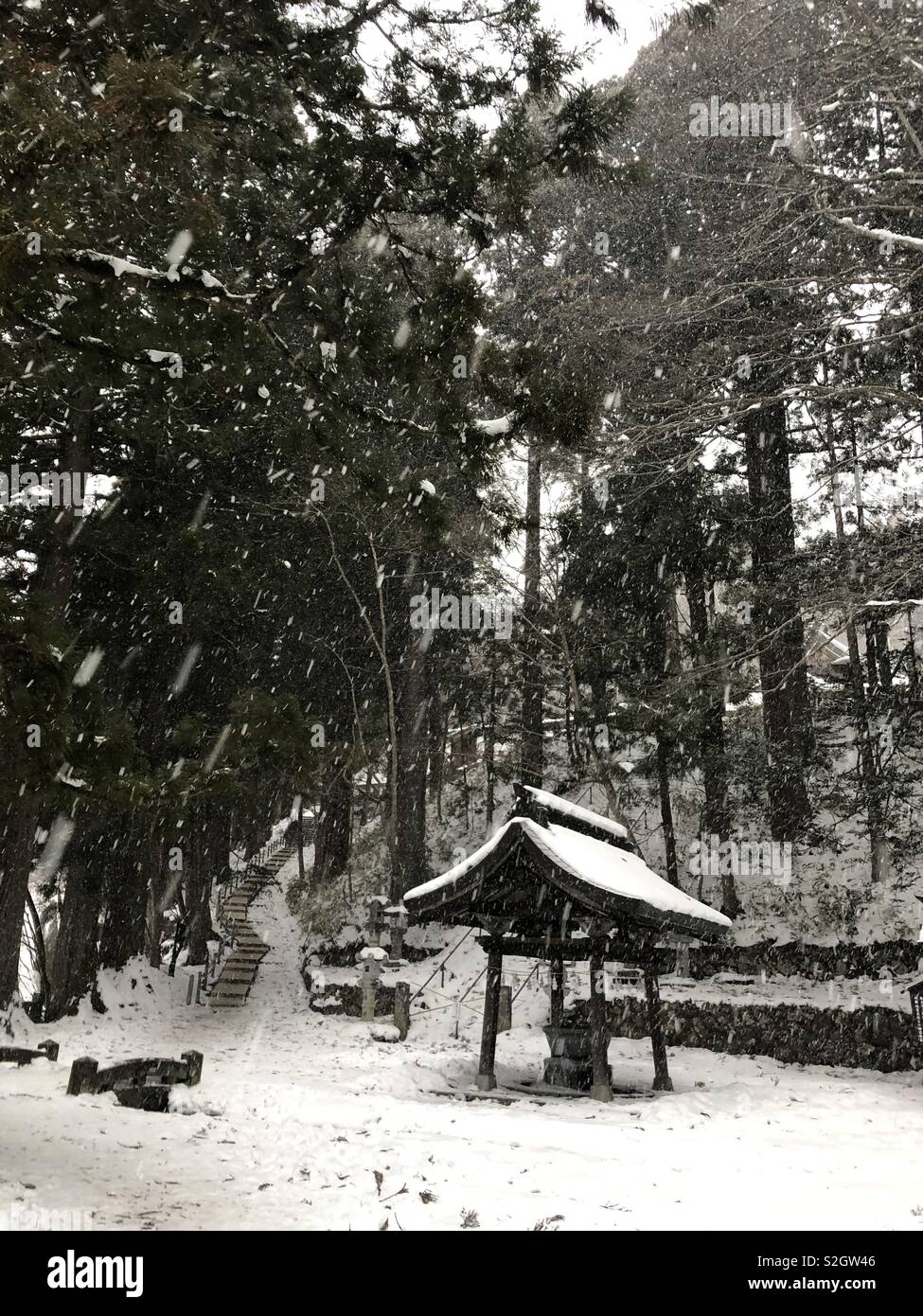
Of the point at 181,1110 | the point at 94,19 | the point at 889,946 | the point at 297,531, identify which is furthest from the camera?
the point at 297,531

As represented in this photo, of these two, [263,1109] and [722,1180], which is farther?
[263,1109]

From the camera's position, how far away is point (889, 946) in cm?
1425

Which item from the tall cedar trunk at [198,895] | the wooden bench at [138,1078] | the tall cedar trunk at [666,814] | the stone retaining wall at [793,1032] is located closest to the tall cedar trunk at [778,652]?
the tall cedar trunk at [666,814]

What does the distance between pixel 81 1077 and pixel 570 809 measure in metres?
6.13

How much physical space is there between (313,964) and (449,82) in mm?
17293

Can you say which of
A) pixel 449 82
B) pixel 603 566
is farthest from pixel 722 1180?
pixel 603 566

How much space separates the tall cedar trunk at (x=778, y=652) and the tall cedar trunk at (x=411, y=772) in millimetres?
7855

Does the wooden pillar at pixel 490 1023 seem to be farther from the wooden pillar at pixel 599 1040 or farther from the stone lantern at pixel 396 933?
the stone lantern at pixel 396 933

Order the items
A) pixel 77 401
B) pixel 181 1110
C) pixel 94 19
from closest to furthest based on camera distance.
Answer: pixel 94 19, pixel 181 1110, pixel 77 401

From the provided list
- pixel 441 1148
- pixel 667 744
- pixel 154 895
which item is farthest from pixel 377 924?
pixel 441 1148

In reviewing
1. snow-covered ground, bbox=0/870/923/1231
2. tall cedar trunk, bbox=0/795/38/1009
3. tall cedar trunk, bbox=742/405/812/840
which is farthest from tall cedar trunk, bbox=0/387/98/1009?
tall cedar trunk, bbox=742/405/812/840

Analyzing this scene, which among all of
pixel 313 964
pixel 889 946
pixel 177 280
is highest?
pixel 177 280

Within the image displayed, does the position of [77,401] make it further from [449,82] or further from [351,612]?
[351,612]

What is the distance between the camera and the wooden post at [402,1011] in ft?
45.4
